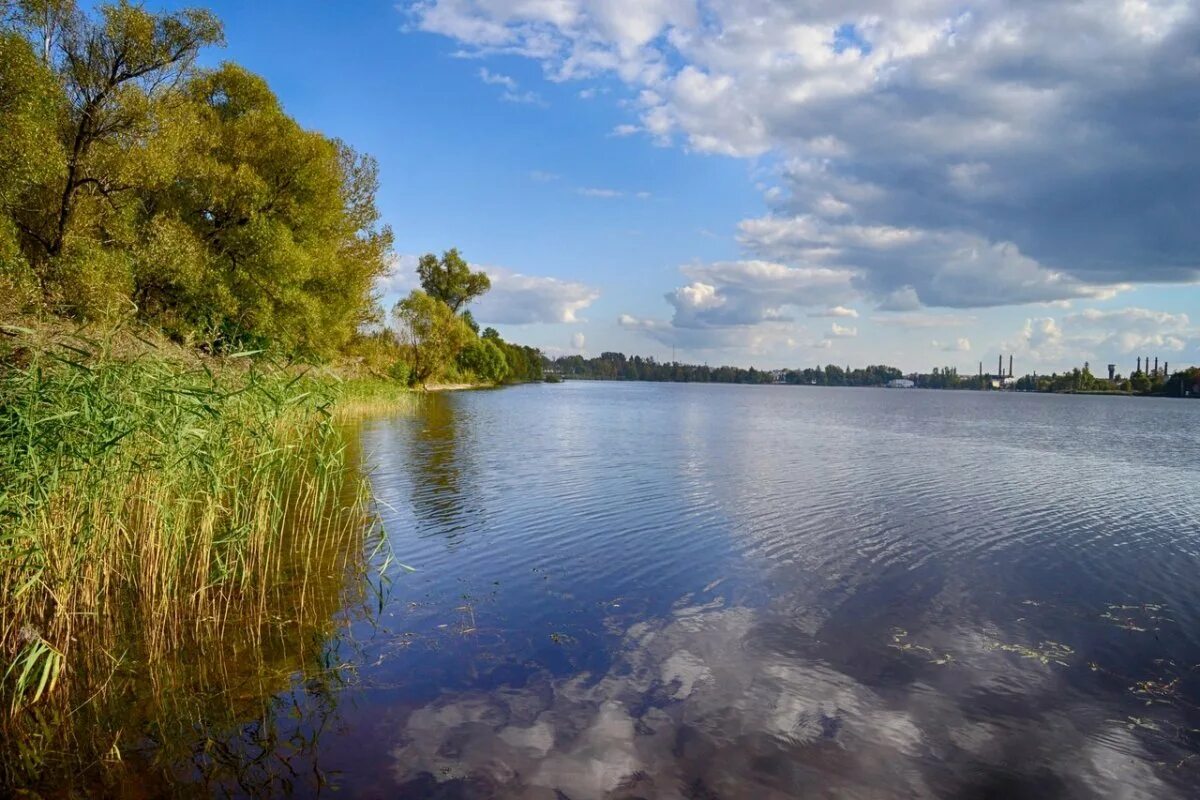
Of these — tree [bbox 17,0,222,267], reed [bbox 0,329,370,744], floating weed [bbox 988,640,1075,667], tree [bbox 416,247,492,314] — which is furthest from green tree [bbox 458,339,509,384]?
floating weed [bbox 988,640,1075,667]

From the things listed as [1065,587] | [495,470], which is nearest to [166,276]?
[495,470]

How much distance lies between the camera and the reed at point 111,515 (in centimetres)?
657

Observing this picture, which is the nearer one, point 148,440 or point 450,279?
point 148,440

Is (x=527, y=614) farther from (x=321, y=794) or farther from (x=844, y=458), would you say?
(x=844, y=458)

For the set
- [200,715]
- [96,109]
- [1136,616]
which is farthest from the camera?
[96,109]

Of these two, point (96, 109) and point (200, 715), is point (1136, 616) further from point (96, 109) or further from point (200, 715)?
point (96, 109)

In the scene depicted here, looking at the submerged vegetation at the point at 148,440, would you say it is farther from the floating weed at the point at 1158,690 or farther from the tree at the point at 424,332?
the tree at the point at 424,332

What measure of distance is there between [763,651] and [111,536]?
7.62 metres

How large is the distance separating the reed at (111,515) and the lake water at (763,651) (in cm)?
179

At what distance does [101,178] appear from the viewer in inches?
913

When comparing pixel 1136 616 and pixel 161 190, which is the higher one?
pixel 161 190

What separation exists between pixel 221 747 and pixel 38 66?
868 inches

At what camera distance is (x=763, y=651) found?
8477mm

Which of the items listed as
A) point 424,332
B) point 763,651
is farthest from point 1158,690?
point 424,332
